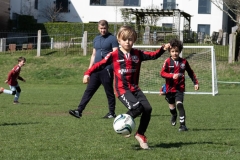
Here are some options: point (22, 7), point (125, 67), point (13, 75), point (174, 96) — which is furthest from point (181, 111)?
point (22, 7)

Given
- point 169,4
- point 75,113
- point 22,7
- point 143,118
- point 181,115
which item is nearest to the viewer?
point 143,118

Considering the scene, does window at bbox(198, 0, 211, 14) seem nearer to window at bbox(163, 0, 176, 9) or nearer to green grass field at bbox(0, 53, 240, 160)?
window at bbox(163, 0, 176, 9)

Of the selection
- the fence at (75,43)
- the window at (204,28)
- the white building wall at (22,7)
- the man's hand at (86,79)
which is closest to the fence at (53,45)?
the fence at (75,43)

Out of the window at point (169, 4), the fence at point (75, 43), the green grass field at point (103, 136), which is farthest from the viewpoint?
the window at point (169, 4)

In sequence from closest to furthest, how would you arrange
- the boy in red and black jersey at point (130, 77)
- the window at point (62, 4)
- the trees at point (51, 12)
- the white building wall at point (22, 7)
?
the boy in red and black jersey at point (130, 77) → the white building wall at point (22, 7) → the trees at point (51, 12) → the window at point (62, 4)

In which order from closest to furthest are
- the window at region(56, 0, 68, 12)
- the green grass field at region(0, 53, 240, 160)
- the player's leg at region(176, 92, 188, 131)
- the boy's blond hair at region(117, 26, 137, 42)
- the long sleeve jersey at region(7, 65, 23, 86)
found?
the green grass field at region(0, 53, 240, 160)
the boy's blond hair at region(117, 26, 137, 42)
the player's leg at region(176, 92, 188, 131)
the long sleeve jersey at region(7, 65, 23, 86)
the window at region(56, 0, 68, 12)

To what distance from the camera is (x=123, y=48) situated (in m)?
7.79

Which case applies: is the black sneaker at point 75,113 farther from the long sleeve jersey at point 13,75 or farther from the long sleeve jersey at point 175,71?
the long sleeve jersey at point 13,75

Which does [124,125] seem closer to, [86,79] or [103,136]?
[86,79]

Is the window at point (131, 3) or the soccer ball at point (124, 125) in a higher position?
the window at point (131, 3)

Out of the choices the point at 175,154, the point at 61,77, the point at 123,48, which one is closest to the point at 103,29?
the point at 123,48

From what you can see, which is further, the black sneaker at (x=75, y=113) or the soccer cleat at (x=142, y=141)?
the black sneaker at (x=75, y=113)

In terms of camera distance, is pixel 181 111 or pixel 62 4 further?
pixel 62 4

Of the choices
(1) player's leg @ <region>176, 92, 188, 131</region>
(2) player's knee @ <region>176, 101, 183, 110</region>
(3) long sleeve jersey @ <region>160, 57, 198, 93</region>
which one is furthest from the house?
(2) player's knee @ <region>176, 101, 183, 110</region>
